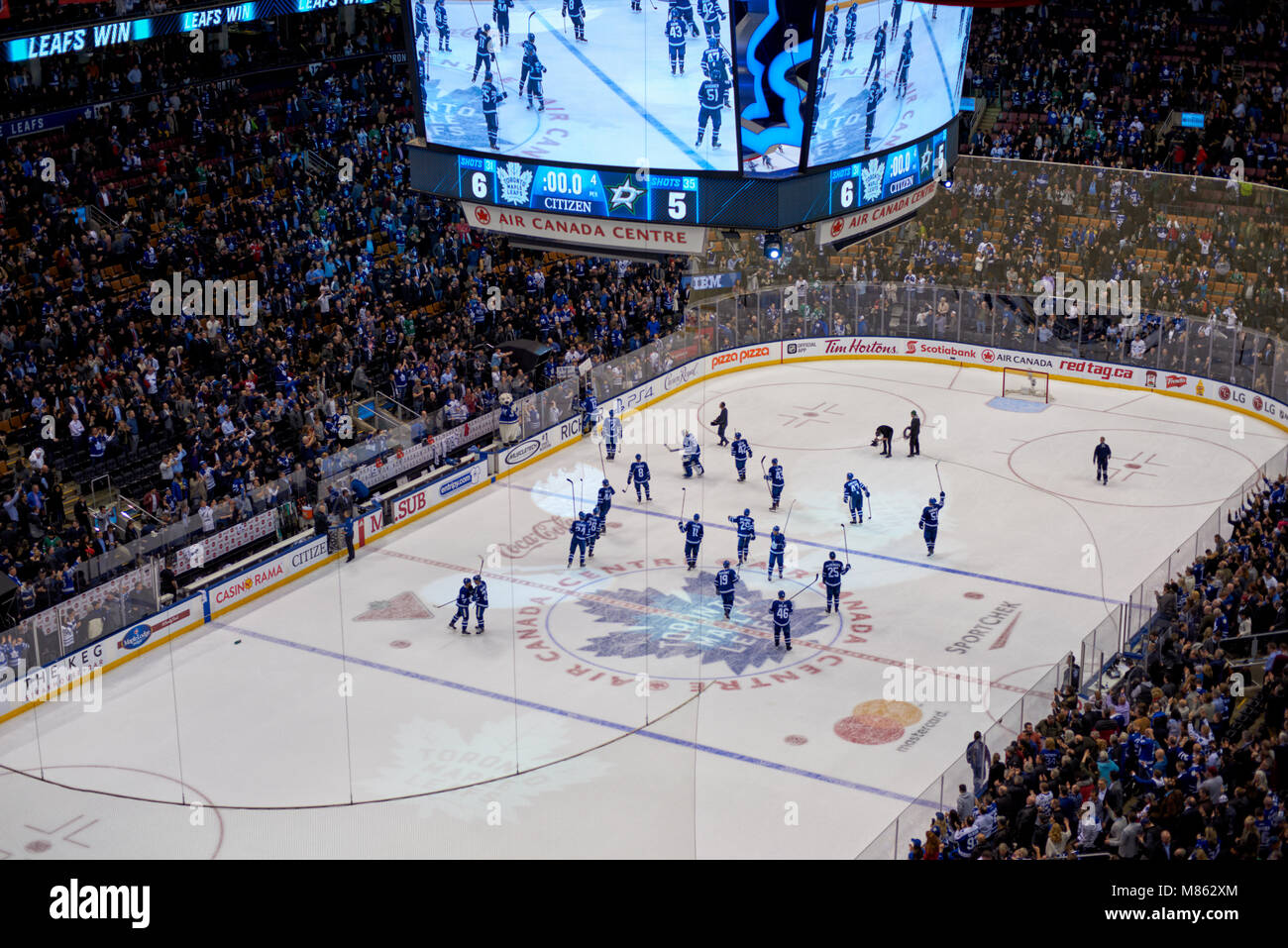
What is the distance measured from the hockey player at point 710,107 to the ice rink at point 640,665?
758 centimetres

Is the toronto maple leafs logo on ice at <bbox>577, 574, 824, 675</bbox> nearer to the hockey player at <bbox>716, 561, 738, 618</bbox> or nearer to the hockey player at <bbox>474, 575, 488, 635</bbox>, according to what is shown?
the hockey player at <bbox>716, 561, 738, 618</bbox>

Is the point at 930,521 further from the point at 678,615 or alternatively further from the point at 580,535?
the point at 580,535

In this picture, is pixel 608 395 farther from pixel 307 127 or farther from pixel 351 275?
pixel 307 127

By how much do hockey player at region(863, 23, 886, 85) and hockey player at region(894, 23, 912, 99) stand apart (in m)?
0.53

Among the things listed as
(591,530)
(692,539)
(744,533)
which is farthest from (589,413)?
(744,533)

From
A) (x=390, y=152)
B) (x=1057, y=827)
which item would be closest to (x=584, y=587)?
(x=1057, y=827)

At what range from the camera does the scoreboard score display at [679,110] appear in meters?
23.5

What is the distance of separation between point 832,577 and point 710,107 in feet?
24.7

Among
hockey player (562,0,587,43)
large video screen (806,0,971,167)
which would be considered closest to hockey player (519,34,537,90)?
hockey player (562,0,587,43)

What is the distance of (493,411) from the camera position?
32.9 m

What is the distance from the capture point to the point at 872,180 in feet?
82.1

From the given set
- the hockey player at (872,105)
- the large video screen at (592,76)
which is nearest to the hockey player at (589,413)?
the large video screen at (592,76)

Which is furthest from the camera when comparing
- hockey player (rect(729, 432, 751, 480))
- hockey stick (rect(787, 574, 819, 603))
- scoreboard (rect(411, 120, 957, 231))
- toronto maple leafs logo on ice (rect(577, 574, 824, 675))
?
hockey player (rect(729, 432, 751, 480))
